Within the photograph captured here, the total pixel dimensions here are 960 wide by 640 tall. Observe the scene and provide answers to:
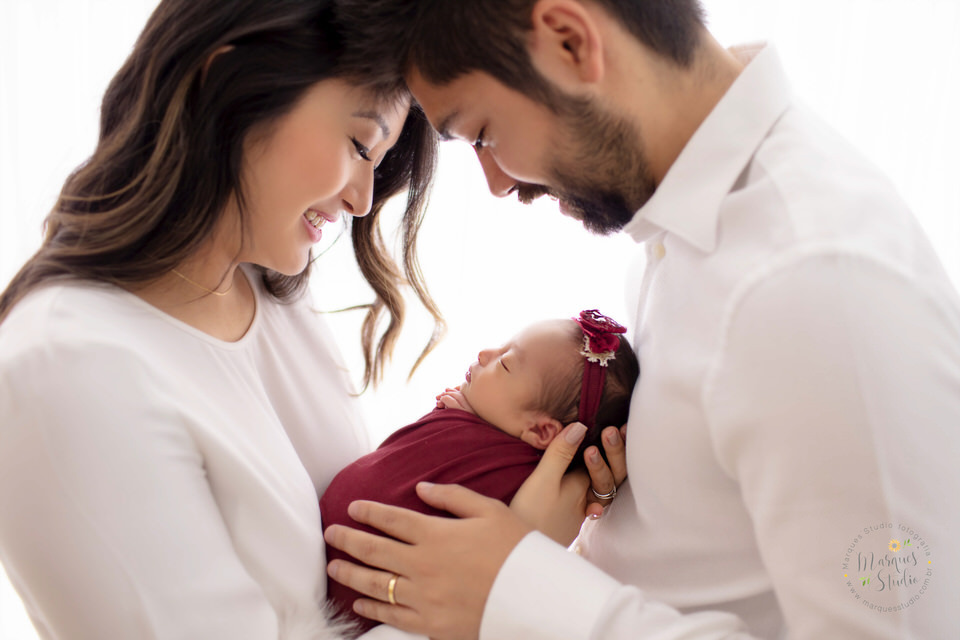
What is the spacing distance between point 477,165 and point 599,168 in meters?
1.49

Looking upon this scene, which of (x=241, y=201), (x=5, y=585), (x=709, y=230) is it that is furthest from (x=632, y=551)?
(x=5, y=585)

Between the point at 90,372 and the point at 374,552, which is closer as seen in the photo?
the point at 90,372

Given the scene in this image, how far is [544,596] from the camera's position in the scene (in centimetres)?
128

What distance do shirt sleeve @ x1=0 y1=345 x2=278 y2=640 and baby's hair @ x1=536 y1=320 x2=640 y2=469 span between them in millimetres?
787

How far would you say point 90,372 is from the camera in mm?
1138

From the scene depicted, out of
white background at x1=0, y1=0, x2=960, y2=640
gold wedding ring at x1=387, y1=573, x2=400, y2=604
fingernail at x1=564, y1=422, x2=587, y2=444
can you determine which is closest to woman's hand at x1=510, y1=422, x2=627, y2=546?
fingernail at x1=564, y1=422, x2=587, y2=444

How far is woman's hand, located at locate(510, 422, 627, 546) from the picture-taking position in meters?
1.52

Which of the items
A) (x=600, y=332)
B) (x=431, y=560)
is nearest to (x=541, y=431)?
(x=600, y=332)

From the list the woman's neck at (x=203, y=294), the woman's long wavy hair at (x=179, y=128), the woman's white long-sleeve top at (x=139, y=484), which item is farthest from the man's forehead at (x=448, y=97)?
the woman's white long-sleeve top at (x=139, y=484)

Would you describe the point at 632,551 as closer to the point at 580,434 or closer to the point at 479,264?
the point at 580,434

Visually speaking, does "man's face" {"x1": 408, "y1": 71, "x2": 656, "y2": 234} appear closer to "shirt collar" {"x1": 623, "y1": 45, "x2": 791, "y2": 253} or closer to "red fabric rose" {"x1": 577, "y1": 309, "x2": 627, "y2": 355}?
"shirt collar" {"x1": 623, "y1": 45, "x2": 791, "y2": 253}

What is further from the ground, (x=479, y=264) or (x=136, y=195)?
(x=136, y=195)

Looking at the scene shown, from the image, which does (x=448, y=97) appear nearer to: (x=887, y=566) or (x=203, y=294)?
(x=203, y=294)

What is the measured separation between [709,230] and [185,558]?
983 mm
